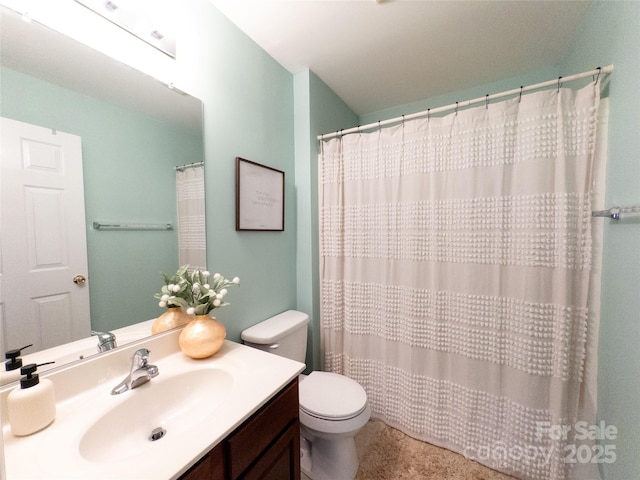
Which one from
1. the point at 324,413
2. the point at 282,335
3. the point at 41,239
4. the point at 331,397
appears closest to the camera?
the point at 41,239

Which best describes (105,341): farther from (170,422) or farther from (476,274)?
(476,274)

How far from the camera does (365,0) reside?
3.95 feet

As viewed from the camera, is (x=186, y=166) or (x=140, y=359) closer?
(x=140, y=359)

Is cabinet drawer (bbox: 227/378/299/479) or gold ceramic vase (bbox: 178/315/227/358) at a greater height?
gold ceramic vase (bbox: 178/315/227/358)

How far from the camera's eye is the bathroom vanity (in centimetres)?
59

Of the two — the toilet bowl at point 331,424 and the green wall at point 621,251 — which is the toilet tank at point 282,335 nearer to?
the toilet bowl at point 331,424

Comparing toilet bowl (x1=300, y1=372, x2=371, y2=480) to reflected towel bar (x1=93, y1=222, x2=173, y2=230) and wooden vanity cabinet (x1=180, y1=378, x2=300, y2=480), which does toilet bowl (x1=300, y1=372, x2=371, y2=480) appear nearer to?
wooden vanity cabinet (x1=180, y1=378, x2=300, y2=480)

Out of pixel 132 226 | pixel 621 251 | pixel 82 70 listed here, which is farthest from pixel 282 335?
pixel 621 251

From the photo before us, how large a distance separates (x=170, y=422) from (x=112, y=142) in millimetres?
1022

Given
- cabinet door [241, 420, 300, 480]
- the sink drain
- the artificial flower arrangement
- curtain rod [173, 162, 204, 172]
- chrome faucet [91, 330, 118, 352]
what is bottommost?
cabinet door [241, 420, 300, 480]

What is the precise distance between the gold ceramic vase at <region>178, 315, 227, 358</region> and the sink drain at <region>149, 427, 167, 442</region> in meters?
0.24

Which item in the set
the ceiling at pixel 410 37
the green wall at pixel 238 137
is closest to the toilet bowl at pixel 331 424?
the green wall at pixel 238 137

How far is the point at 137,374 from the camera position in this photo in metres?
0.86

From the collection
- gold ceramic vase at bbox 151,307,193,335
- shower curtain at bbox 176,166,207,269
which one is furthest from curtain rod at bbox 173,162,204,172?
gold ceramic vase at bbox 151,307,193,335
